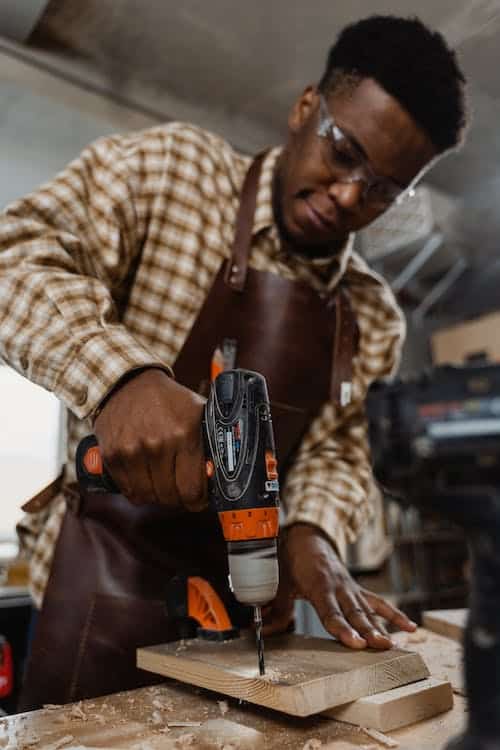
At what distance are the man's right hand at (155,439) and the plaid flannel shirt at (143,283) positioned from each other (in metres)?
0.04

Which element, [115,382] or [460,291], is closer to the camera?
[115,382]

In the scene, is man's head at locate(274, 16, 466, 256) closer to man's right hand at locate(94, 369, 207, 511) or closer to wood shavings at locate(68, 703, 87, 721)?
man's right hand at locate(94, 369, 207, 511)

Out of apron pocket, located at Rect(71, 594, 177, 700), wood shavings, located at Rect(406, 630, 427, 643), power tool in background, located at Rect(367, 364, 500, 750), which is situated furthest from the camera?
wood shavings, located at Rect(406, 630, 427, 643)

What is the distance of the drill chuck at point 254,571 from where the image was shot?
2.94 ft

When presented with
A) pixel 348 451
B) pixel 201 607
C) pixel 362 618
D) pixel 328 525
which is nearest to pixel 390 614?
pixel 362 618

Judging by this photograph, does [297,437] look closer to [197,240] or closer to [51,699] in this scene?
[197,240]

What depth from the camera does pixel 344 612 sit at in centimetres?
115

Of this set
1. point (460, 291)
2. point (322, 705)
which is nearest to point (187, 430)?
point (322, 705)

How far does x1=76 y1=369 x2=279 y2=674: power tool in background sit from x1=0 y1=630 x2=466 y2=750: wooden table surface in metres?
0.10

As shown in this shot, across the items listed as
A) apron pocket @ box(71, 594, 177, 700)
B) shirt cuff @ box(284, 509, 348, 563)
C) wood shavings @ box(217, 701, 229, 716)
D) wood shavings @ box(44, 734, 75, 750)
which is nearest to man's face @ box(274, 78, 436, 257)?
shirt cuff @ box(284, 509, 348, 563)

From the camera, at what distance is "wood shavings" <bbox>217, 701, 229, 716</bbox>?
888 mm

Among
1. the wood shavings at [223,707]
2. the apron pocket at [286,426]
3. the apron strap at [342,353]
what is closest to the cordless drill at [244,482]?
the wood shavings at [223,707]

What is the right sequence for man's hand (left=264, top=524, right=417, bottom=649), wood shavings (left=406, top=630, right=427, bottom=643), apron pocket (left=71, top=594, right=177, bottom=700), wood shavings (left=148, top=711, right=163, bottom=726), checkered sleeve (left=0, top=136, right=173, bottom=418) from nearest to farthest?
wood shavings (left=148, top=711, right=163, bottom=726), checkered sleeve (left=0, top=136, right=173, bottom=418), man's hand (left=264, top=524, right=417, bottom=649), apron pocket (left=71, top=594, right=177, bottom=700), wood shavings (left=406, top=630, right=427, bottom=643)

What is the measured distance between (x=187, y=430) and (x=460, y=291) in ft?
18.3
